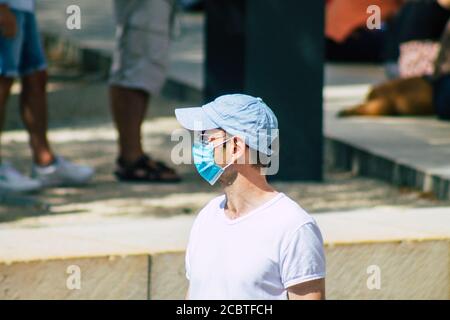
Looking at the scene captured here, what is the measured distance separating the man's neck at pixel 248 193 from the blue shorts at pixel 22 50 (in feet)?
10.9

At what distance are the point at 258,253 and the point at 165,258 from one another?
5.51ft

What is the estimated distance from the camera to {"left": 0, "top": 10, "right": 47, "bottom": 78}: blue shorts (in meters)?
6.93

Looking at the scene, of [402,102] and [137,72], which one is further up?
[137,72]

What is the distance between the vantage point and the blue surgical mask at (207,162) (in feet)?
12.3

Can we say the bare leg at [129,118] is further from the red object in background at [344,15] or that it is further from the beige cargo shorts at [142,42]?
the red object in background at [344,15]

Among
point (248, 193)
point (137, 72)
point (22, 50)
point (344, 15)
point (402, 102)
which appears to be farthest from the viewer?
point (344, 15)

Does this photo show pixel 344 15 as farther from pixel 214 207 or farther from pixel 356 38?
pixel 214 207

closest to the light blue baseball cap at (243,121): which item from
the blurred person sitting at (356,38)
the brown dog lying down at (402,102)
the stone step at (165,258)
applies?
the stone step at (165,258)

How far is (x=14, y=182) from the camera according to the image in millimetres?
6984

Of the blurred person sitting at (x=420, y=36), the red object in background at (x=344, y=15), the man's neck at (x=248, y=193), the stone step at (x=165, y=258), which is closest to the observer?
the man's neck at (x=248, y=193)

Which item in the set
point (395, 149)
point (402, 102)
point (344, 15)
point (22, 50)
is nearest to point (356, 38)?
point (344, 15)

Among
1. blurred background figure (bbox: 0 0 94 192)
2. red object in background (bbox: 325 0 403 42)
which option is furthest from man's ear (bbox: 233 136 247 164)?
red object in background (bbox: 325 0 403 42)

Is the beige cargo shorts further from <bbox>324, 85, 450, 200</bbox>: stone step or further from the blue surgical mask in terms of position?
the blue surgical mask

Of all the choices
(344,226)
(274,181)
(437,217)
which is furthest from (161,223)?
(274,181)
